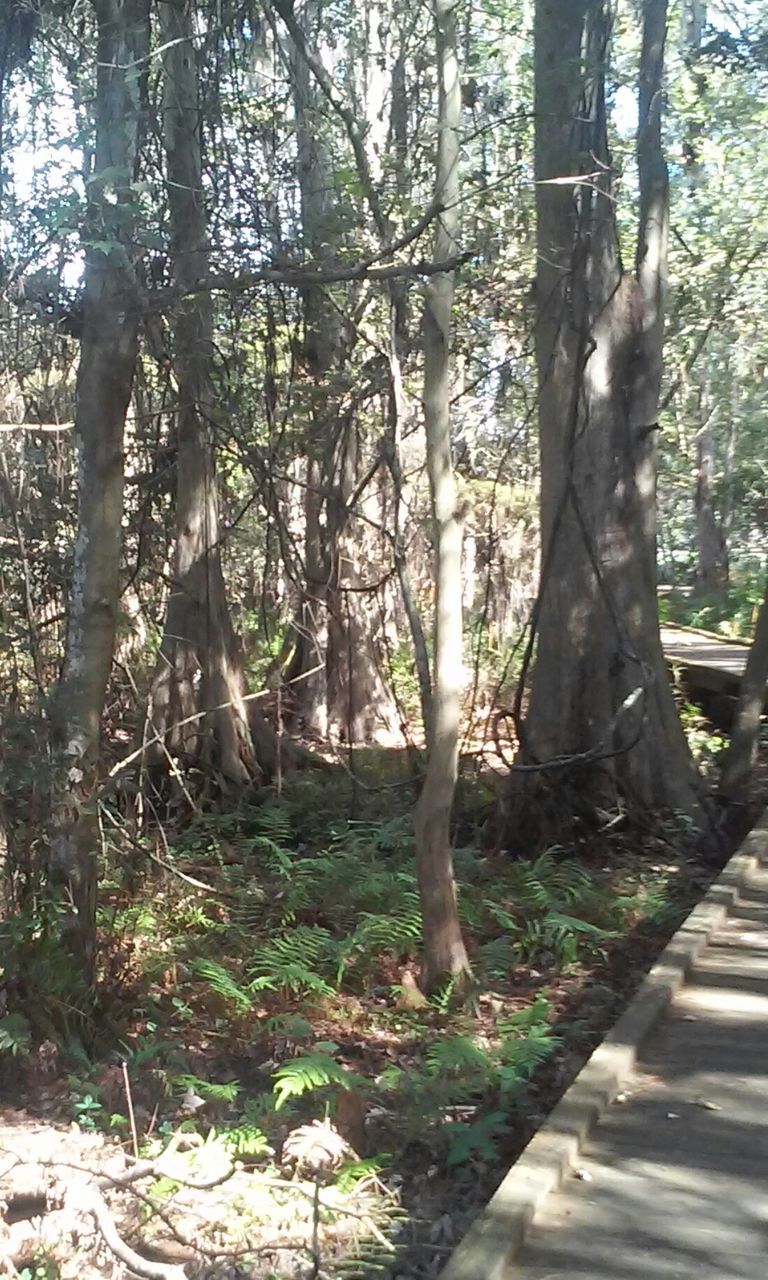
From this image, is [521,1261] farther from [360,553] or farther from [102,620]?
[360,553]

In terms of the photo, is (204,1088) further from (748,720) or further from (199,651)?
(199,651)

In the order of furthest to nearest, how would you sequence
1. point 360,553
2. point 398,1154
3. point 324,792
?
point 360,553 → point 324,792 → point 398,1154

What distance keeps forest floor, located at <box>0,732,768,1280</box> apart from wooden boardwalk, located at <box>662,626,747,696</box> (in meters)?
5.49

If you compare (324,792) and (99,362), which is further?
(324,792)

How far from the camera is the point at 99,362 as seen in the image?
6.68m

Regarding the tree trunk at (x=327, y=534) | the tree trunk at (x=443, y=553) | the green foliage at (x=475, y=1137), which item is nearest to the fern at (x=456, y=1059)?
the green foliage at (x=475, y=1137)

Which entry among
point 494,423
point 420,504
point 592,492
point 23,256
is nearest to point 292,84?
point 23,256

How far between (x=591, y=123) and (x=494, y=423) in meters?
7.23

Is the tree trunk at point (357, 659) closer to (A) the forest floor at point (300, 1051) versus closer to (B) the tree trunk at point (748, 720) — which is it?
(A) the forest floor at point (300, 1051)

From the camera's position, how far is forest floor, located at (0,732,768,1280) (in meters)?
4.77

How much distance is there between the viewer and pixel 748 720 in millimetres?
10953

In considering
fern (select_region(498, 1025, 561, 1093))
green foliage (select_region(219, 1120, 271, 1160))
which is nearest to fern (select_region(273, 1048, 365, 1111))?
green foliage (select_region(219, 1120, 271, 1160))

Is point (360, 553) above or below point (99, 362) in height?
below

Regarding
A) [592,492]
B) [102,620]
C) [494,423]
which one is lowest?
[102,620]
